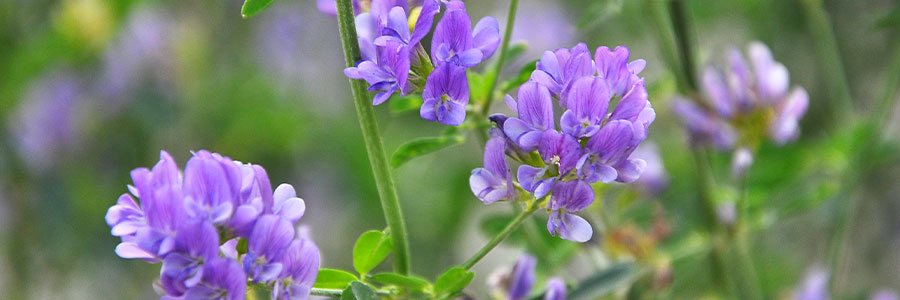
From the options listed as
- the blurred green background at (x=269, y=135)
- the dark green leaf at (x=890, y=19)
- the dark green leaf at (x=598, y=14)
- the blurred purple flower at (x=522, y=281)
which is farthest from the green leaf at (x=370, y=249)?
the blurred green background at (x=269, y=135)

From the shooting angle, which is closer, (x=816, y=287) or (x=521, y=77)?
(x=521, y=77)

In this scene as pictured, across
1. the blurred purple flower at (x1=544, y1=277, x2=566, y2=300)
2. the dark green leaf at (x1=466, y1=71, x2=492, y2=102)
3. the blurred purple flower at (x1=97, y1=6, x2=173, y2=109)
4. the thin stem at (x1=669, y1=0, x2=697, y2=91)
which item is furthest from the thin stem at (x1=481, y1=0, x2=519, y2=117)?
the blurred purple flower at (x1=97, y1=6, x2=173, y2=109)

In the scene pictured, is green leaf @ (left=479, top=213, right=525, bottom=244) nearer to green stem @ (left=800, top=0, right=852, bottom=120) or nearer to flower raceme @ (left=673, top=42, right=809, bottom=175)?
flower raceme @ (left=673, top=42, right=809, bottom=175)

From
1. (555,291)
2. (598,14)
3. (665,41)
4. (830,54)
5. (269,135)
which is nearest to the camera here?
(555,291)

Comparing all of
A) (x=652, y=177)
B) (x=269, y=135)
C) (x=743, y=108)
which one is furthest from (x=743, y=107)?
(x=269, y=135)

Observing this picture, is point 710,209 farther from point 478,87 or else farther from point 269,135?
point 269,135

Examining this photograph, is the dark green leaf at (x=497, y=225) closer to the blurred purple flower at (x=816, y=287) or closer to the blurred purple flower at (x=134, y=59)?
the blurred purple flower at (x=816, y=287)
